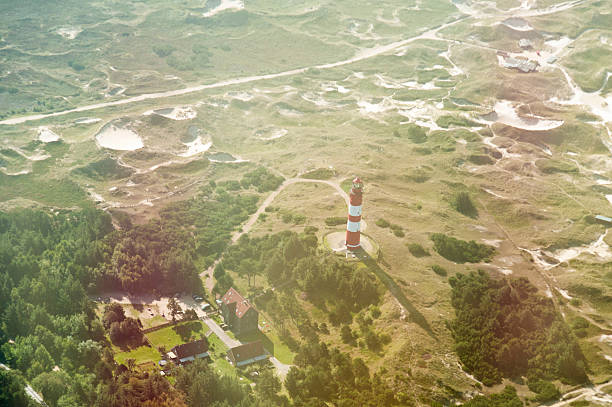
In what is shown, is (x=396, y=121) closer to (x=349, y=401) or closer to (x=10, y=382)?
(x=349, y=401)

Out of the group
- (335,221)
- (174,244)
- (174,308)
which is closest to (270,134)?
(335,221)

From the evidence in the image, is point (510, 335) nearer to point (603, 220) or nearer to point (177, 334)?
point (603, 220)

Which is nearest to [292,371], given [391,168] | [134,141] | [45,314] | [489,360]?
[489,360]

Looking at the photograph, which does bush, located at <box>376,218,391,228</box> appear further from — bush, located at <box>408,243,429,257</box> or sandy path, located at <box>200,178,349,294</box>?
sandy path, located at <box>200,178,349,294</box>

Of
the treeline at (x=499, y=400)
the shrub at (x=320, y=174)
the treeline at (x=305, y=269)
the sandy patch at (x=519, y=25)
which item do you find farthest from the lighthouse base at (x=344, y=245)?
the sandy patch at (x=519, y=25)

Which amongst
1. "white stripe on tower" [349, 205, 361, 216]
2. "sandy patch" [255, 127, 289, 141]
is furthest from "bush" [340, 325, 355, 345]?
"sandy patch" [255, 127, 289, 141]
